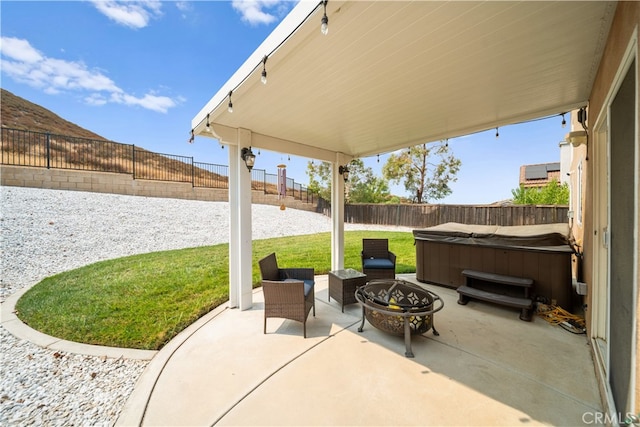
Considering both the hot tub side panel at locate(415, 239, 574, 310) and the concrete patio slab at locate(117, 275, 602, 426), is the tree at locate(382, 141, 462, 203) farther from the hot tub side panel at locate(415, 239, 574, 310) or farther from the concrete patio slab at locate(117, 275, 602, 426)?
the concrete patio slab at locate(117, 275, 602, 426)

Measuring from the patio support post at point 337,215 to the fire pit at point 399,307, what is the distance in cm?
224

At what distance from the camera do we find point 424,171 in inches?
730

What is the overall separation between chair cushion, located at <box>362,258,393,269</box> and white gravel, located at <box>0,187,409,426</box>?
3.70 meters

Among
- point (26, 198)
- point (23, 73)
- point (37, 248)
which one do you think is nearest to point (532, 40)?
point (37, 248)

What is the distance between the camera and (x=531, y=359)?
2518 millimetres

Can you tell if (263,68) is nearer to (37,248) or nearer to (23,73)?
(37,248)

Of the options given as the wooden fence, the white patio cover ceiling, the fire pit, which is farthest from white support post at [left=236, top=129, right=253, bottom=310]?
the wooden fence

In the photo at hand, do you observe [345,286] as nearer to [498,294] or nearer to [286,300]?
[286,300]

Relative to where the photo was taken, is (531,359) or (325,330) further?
(325,330)

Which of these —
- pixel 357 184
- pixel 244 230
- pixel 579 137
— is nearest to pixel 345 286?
pixel 244 230

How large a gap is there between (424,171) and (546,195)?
878 centimetres

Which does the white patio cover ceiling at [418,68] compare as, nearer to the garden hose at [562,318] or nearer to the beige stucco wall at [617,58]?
the beige stucco wall at [617,58]

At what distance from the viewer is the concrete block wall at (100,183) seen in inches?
337

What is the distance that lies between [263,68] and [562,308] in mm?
5181
